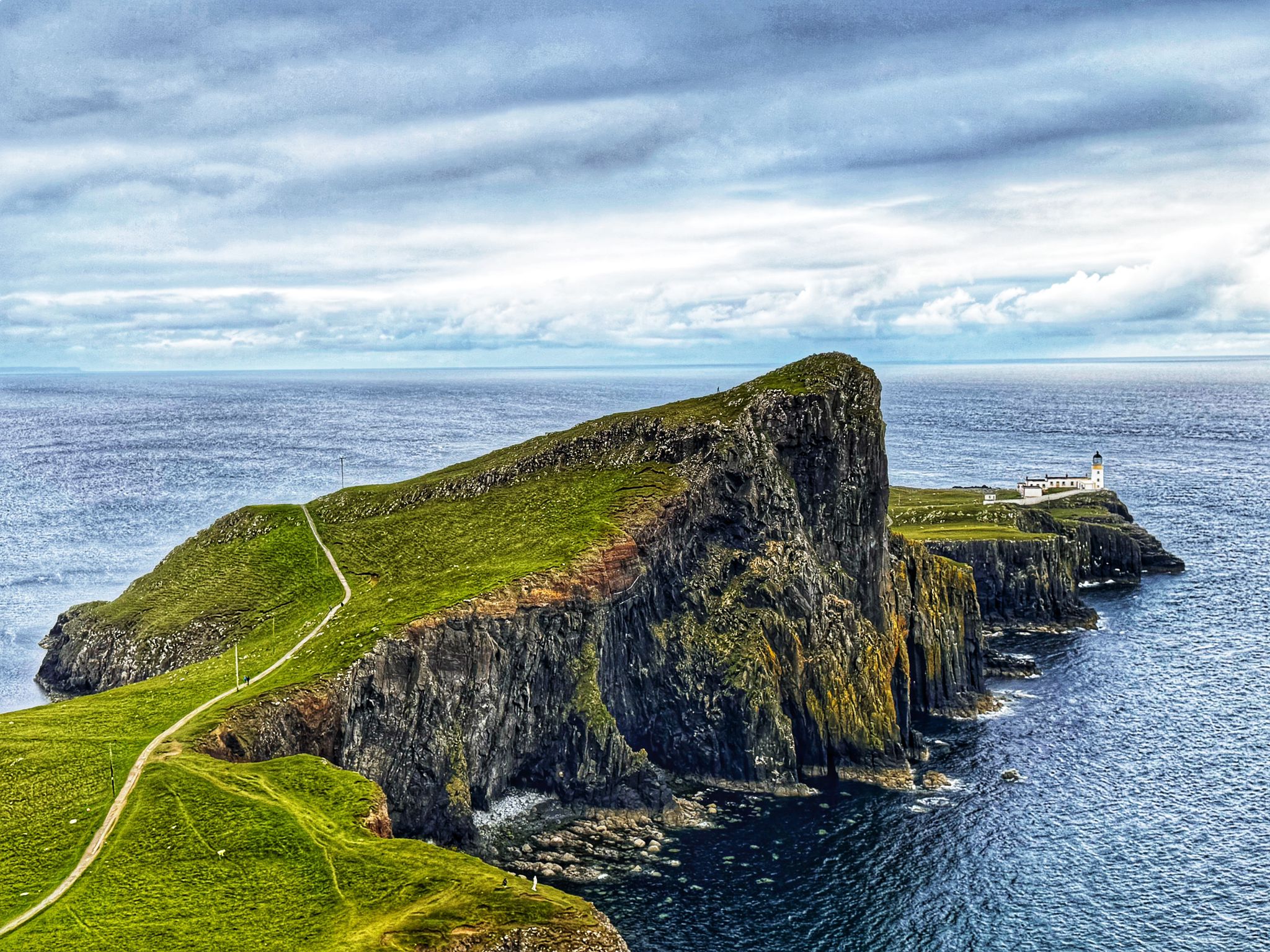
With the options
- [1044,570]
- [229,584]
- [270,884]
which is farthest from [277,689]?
[1044,570]

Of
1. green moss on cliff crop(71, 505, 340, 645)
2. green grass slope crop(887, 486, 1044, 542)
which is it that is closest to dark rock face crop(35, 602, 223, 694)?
green moss on cliff crop(71, 505, 340, 645)

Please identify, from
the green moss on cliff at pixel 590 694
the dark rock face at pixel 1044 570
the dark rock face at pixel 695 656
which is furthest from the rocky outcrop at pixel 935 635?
the green moss on cliff at pixel 590 694

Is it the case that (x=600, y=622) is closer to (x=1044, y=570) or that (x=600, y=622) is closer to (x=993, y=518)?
(x=1044, y=570)

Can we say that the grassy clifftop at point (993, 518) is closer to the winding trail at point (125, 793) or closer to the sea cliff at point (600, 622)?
the sea cliff at point (600, 622)

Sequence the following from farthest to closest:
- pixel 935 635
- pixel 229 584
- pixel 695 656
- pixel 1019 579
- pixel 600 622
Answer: pixel 1019 579
pixel 229 584
pixel 935 635
pixel 695 656
pixel 600 622

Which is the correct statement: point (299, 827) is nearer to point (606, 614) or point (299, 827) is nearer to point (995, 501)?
point (606, 614)

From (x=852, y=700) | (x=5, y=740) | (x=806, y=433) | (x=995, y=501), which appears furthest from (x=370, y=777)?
(x=995, y=501)
